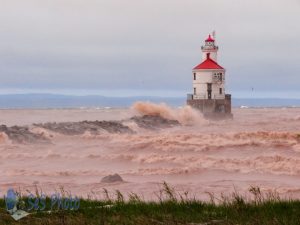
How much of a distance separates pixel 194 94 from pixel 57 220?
2146 inches

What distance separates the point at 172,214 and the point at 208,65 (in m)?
52.0

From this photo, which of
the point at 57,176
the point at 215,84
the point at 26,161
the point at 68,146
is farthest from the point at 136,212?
the point at 215,84

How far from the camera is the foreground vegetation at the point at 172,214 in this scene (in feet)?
25.4

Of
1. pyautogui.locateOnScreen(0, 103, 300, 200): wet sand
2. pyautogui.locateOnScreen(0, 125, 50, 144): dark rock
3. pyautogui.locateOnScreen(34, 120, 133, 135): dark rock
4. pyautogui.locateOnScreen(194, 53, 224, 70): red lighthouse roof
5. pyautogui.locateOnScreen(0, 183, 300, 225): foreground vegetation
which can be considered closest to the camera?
pyautogui.locateOnScreen(0, 183, 300, 225): foreground vegetation

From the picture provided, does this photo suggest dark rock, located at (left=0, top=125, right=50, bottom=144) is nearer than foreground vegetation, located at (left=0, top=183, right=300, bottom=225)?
No

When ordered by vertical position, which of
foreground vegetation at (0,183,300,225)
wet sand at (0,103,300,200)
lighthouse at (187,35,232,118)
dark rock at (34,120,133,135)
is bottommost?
wet sand at (0,103,300,200)

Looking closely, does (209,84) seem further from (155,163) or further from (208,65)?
(155,163)

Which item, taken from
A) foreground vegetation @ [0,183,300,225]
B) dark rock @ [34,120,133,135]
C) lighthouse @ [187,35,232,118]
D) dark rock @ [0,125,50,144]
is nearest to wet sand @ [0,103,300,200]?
dark rock @ [0,125,50,144]

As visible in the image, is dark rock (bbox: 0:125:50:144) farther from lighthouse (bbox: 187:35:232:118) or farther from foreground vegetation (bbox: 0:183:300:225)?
foreground vegetation (bbox: 0:183:300:225)

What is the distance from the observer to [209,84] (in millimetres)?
60406

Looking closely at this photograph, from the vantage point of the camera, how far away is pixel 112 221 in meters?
7.92

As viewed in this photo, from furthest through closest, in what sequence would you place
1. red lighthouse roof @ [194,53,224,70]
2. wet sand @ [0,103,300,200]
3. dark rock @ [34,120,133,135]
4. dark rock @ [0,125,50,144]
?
red lighthouse roof @ [194,53,224,70]
dark rock @ [34,120,133,135]
dark rock @ [0,125,50,144]
wet sand @ [0,103,300,200]

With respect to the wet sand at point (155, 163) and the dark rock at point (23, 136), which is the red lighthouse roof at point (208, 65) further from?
the dark rock at point (23, 136)

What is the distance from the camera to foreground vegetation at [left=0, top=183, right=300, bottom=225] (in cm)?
773
